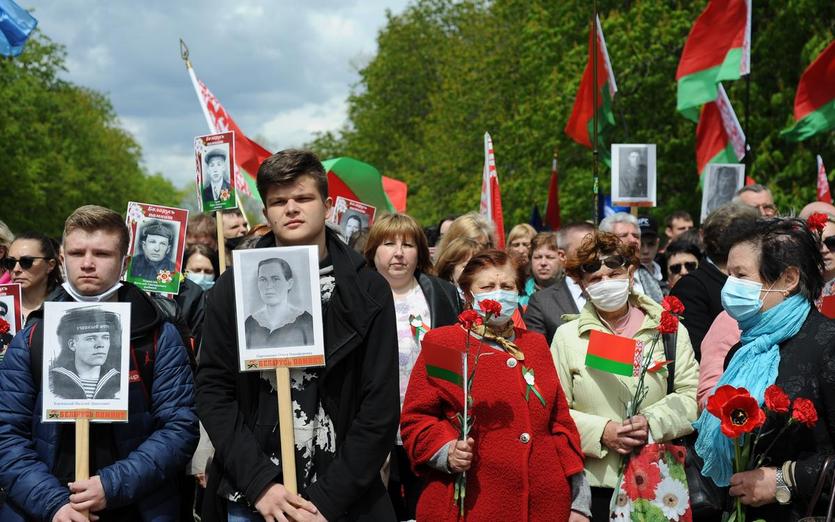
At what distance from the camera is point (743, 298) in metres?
4.05

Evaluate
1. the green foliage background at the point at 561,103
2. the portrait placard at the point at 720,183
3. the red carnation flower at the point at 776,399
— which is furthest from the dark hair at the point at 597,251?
Result: the green foliage background at the point at 561,103

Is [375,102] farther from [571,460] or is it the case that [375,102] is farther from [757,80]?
[571,460]

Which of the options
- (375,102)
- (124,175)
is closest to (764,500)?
(375,102)

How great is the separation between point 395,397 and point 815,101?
8.78m

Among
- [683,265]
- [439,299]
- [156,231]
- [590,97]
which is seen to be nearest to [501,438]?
[439,299]

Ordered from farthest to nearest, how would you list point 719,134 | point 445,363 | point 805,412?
point 719,134, point 445,363, point 805,412

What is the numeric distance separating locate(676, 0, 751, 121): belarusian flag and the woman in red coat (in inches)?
322

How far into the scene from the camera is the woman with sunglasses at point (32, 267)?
263 inches

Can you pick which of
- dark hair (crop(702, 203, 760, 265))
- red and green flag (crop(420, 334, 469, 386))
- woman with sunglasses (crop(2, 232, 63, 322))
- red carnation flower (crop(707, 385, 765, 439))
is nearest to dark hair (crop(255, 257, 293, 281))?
red and green flag (crop(420, 334, 469, 386))

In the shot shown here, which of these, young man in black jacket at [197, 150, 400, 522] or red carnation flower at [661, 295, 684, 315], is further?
red carnation flower at [661, 295, 684, 315]

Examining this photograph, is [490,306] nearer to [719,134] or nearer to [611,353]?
[611,353]

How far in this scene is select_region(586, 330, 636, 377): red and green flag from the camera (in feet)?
15.4

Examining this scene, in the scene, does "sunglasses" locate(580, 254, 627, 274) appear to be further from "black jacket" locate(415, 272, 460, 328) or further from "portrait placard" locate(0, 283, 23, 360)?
"portrait placard" locate(0, 283, 23, 360)

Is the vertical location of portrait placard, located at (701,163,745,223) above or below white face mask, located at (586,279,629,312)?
above
